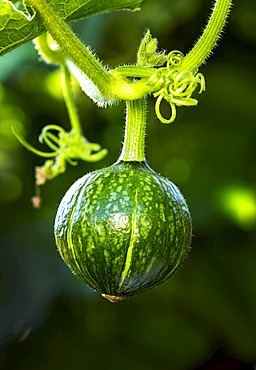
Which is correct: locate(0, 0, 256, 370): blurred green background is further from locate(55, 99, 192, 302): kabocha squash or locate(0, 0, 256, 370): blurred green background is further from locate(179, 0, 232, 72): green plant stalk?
locate(179, 0, 232, 72): green plant stalk

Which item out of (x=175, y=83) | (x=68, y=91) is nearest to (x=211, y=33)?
(x=175, y=83)

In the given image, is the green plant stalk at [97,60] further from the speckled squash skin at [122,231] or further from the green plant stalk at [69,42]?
the speckled squash skin at [122,231]

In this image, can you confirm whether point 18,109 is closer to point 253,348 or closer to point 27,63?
point 27,63

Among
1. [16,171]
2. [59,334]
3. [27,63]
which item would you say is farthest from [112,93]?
[59,334]

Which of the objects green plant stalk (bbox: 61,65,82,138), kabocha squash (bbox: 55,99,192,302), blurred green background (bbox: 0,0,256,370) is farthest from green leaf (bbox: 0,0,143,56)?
blurred green background (bbox: 0,0,256,370)

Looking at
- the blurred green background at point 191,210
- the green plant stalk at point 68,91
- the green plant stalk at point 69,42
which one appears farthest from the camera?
the blurred green background at point 191,210

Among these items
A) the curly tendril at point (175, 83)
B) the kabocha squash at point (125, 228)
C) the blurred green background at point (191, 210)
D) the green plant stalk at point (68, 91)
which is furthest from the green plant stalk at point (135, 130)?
the blurred green background at point (191, 210)
